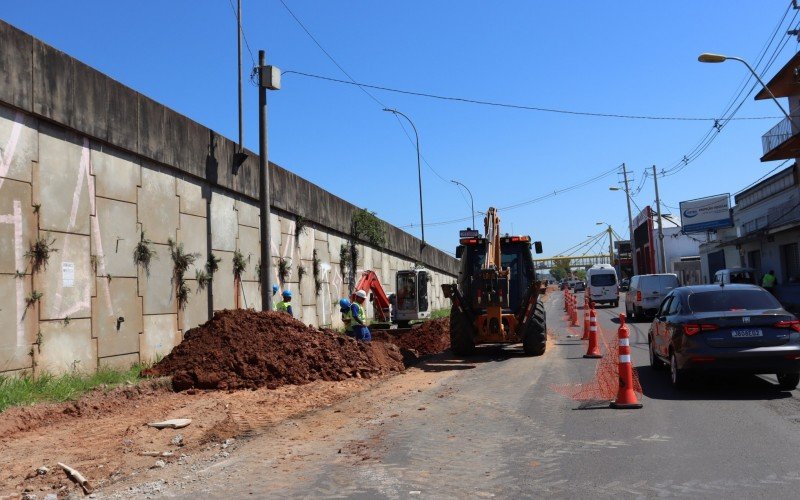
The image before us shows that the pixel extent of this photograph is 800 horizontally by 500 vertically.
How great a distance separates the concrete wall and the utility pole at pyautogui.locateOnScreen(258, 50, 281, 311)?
1218 millimetres

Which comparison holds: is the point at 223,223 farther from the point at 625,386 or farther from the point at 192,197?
the point at 625,386

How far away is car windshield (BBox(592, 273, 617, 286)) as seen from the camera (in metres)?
42.5

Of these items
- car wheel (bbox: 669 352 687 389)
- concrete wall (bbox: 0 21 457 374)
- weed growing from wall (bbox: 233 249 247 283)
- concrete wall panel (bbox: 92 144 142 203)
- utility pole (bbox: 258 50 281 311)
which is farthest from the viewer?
weed growing from wall (bbox: 233 249 247 283)

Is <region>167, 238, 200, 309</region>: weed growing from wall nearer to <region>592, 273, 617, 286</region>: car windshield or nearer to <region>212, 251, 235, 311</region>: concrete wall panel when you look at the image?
<region>212, 251, 235, 311</region>: concrete wall panel

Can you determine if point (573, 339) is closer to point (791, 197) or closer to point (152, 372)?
point (152, 372)

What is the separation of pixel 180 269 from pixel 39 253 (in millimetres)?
4259

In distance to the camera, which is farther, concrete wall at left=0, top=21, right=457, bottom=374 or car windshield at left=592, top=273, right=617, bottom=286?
car windshield at left=592, top=273, right=617, bottom=286

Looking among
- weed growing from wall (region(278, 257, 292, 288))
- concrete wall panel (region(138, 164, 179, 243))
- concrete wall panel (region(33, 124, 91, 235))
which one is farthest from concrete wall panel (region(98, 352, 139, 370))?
weed growing from wall (region(278, 257, 292, 288))

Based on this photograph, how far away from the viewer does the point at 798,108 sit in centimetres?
3362

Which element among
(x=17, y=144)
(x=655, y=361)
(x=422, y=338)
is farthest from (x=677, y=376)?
(x=422, y=338)

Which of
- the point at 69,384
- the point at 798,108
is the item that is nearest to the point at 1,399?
the point at 69,384

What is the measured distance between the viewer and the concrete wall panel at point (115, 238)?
12.4 m

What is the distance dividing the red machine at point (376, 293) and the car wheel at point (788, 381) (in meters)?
14.9

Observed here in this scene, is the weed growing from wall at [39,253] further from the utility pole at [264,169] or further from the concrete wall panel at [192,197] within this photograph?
the utility pole at [264,169]
